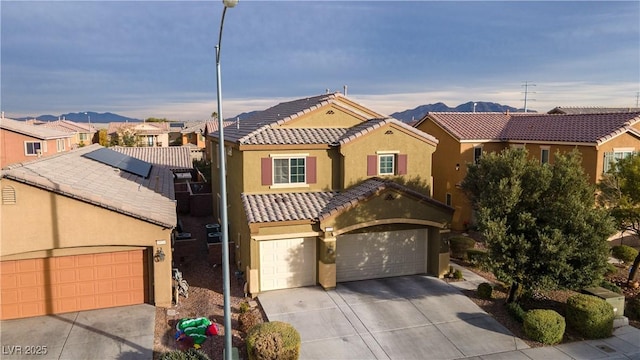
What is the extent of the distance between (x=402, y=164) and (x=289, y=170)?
5.53 m

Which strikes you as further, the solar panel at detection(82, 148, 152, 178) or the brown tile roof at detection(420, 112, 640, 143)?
the solar panel at detection(82, 148, 152, 178)

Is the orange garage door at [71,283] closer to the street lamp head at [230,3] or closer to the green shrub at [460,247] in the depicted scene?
the street lamp head at [230,3]

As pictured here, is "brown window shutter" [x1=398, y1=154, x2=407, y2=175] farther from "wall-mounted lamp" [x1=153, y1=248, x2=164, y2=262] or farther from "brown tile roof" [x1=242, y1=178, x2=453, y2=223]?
"wall-mounted lamp" [x1=153, y1=248, x2=164, y2=262]

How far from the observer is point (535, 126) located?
98.8 feet

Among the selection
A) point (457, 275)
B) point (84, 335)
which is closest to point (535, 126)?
point (457, 275)

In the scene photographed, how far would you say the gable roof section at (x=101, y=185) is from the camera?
15.7 meters

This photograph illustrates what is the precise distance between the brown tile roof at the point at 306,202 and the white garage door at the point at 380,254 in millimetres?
1705

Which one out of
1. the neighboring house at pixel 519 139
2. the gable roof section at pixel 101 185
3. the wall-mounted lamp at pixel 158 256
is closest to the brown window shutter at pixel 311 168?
the gable roof section at pixel 101 185

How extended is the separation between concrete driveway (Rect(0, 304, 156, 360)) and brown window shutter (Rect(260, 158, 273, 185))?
6982mm

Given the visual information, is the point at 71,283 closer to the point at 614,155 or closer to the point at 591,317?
the point at 591,317

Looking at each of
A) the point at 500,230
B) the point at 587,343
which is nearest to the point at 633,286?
the point at 587,343

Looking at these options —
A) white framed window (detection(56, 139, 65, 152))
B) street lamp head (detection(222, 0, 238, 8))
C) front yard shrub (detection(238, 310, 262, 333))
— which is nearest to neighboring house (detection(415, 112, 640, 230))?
front yard shrub (detection(238, 310, 262, 333))

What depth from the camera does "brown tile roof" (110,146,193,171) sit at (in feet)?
146

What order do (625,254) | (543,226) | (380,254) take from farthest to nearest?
(625,254)
(380,254)
(543,226)
